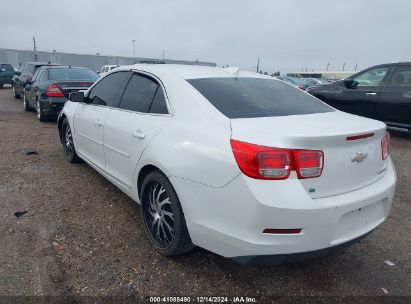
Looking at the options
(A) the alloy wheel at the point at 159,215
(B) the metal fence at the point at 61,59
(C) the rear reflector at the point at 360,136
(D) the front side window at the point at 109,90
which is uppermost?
(B) the metal fence at the point at 61,59

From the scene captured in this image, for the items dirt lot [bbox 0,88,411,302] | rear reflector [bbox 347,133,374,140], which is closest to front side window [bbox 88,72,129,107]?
dirt lot [bbox 0,88,411,302]

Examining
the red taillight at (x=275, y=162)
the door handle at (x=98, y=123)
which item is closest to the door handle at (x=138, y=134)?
the door handle at (x=98, y=123)

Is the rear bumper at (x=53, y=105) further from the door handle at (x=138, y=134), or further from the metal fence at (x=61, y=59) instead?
the metal fence at (x=61, y=59)

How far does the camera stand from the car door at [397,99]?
23.5ft

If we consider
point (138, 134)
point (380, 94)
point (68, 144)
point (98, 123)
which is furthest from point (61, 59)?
point (138, 134)

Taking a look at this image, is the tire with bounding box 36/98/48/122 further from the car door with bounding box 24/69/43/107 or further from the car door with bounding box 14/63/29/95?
the car door with bounding box 14/63/29/95

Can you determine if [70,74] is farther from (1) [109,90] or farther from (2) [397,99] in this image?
(2) [397,99]

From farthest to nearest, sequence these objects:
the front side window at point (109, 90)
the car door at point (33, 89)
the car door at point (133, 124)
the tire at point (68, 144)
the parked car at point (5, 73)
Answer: the parked car at point (5, 73), the car door at point (33, 89), the tire at point (68, 144), the front side window at point (109, 90), the car door at point (133, 124)

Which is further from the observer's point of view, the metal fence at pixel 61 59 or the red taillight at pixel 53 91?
the metal fence at pixel 61 59

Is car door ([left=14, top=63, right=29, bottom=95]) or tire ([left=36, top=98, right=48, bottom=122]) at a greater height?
car door ([left=14, top=63, right=29, bottom=95])

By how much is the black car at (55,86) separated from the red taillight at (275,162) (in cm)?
690

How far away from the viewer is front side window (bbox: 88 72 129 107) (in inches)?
145

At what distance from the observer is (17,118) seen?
31.0 feet

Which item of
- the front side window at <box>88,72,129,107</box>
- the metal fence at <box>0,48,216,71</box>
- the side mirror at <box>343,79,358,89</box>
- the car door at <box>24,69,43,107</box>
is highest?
the metal fence at <box>0,48,216,71</box>
